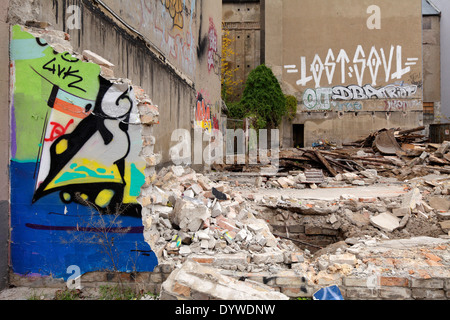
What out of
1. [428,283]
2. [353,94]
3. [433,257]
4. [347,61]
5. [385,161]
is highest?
[347,61]

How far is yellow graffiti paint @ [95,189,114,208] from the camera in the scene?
12.7ft

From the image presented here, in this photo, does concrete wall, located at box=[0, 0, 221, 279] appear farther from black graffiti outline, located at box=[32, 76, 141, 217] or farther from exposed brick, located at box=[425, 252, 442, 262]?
exposed brick, located at box=[425, 252, 442, 262]

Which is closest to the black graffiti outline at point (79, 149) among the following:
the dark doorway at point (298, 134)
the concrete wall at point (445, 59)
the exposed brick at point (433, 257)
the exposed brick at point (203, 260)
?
the exposed brick at point (203, 260)

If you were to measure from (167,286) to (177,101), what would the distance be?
6.43 metres

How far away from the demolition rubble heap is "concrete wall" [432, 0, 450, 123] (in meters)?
20.8

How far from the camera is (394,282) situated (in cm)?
392

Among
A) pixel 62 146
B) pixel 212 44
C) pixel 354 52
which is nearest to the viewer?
pixel 62 146

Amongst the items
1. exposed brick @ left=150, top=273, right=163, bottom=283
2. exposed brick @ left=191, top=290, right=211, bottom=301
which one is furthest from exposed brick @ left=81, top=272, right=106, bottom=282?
exposed brick @ left=191, top=290, right=211, bottom=301

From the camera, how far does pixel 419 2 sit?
22953 mm

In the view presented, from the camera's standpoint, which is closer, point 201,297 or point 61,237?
point 201,297

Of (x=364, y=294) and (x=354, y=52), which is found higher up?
(x=354, y=52)

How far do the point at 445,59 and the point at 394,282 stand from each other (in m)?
30.0

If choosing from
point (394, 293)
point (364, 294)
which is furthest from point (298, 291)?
point (394, 293)

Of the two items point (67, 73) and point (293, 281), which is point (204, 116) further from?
point (293, 281)
